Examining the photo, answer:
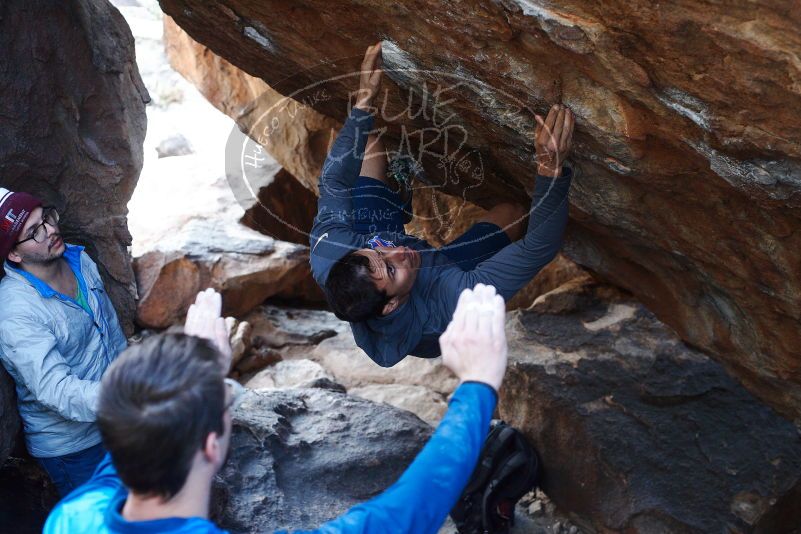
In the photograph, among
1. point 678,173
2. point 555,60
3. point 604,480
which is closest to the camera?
point 555,60

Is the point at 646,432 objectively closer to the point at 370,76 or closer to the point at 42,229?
the point at 370,76

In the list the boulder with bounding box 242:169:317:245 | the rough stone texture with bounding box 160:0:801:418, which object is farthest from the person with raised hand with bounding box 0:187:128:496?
the boulder with bounding box 242:169:317:245

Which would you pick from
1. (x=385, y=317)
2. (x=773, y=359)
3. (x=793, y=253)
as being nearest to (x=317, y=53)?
(x=385, y=317)

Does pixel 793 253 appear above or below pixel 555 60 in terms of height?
below

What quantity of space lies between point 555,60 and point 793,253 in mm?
1067

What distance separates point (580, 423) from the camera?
172 inches

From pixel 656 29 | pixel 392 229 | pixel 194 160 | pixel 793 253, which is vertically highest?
pixel 656 29

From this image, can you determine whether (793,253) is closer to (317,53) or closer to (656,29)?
(656,29)

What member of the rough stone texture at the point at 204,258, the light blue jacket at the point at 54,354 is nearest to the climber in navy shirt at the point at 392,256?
the light blue jacket at the point at 54,354

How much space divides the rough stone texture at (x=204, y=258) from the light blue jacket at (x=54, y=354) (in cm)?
197

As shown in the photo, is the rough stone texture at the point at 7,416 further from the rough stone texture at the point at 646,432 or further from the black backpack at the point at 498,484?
the rough stone texture at the point at 646,432

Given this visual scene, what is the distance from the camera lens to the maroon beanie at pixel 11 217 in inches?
126

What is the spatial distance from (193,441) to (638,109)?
1682 millimetres

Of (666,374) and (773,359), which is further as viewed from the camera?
(666,374)
